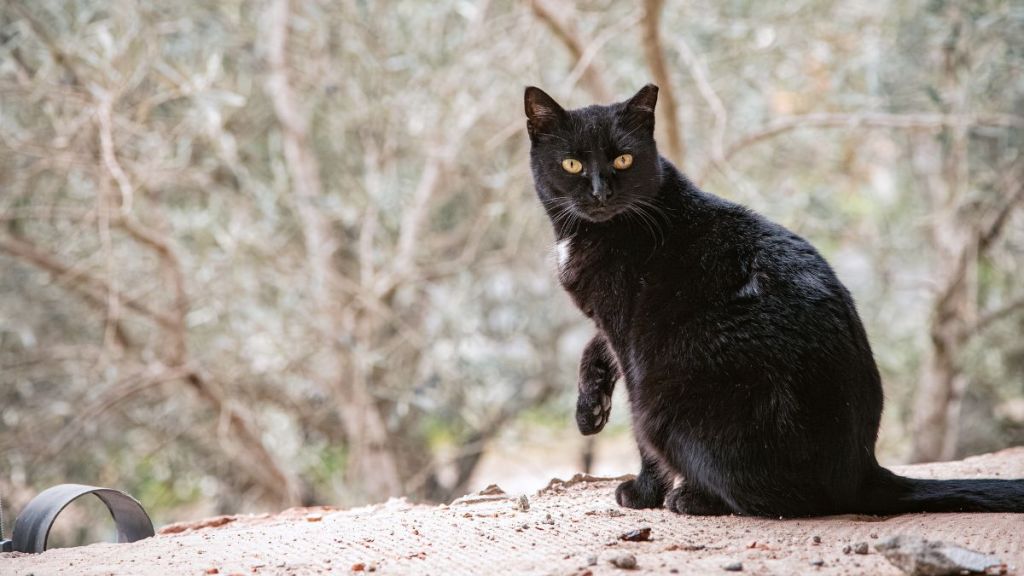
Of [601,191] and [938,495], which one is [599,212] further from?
[938,495]

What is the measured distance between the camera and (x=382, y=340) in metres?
5.66

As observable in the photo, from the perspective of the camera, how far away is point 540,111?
283cm

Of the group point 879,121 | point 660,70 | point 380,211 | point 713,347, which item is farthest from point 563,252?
point 380,211

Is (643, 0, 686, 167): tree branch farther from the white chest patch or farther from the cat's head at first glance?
the white chest patch

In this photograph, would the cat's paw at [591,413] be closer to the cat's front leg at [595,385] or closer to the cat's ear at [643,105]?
the cat's front leg at [595,385]

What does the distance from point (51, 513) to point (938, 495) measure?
2.28 metres

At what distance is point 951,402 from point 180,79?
4.48 meters

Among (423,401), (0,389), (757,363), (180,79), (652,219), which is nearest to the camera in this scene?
(757,363)

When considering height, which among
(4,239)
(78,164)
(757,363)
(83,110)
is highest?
(83,110)

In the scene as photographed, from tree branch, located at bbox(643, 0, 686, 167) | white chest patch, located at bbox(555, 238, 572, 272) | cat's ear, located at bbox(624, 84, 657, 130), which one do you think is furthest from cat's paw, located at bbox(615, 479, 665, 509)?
tree branch, located at bbox(643, 0, 686, 167)

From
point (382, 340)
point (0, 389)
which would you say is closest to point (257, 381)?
point (382, 340)

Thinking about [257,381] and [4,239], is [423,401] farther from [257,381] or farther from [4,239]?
[4,239]

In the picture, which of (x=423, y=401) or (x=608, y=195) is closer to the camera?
(x=608, y=195)

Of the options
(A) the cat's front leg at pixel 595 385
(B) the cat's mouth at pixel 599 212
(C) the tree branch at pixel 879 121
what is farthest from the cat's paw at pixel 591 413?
(C) the tree branch at pixel 879 121
